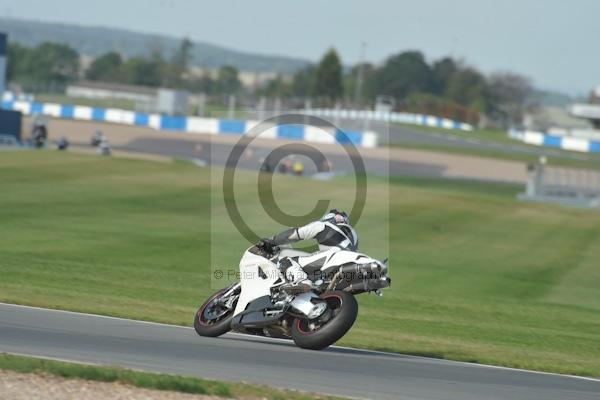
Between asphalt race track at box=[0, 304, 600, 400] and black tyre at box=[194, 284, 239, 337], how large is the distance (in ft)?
0.42

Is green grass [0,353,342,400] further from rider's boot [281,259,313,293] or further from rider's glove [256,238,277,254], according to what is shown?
rider's glove [256,238,277,254]

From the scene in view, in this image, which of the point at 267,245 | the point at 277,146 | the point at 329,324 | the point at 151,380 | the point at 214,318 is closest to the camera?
the point at 151,380

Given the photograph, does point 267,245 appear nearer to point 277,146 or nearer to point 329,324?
point 329,324

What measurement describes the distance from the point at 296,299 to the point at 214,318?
1.41m

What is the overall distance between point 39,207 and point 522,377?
63.7 feet

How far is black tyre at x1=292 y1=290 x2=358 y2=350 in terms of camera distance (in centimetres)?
1044

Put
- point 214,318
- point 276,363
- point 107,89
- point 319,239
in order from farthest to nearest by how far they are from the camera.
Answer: point 107,89
point 214,318
point 319,239
point 276,363

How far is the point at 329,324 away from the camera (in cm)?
1055

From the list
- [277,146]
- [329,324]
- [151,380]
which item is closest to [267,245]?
[329,324]

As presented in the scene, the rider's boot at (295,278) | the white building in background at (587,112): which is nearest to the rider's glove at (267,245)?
the rider's boot at (295,278)

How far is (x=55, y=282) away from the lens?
658 inches

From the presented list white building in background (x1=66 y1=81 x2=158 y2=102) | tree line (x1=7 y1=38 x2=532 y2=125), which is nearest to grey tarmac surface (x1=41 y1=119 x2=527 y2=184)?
white building in background (x1=66 y1=81 x2=158 y2=102)

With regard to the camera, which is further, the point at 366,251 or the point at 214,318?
the point at 366,251

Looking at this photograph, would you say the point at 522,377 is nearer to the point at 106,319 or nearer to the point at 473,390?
the point at 473,390
